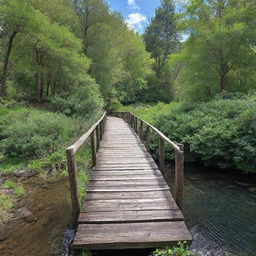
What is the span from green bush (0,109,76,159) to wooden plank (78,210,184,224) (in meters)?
4.89

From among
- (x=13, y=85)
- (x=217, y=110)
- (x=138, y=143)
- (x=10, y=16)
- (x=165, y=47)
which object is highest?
(x=165, y=47)

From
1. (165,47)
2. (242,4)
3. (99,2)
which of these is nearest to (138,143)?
(242,4)

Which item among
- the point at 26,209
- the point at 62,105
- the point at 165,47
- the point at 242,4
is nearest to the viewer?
the point at 26,209

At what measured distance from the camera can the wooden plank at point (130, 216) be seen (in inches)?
107

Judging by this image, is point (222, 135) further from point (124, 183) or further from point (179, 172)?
point (124, 183)

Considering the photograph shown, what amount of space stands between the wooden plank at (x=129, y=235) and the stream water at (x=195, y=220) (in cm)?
36

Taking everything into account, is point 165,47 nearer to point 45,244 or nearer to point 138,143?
point 138,143

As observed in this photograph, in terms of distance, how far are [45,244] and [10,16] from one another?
39.1 feet

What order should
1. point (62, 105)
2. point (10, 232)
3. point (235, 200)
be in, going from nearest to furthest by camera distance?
1. point (10, 232)
2. point (235, 200)
3. point (62, 105)

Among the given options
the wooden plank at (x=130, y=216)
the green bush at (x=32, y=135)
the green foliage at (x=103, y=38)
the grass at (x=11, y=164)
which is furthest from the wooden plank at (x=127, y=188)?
the green foliage at (x=103, y=38)

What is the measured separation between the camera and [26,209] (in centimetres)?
402

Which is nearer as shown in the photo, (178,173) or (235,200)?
(178,173)

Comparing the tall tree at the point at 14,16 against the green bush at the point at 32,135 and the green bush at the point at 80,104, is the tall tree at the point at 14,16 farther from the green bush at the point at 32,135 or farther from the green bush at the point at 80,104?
the green bush at the point at 32,135

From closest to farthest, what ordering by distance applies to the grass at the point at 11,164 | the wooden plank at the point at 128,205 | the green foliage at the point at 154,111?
the wooden plank at the point at 128,205 < the grass at the point at 11,164 < the green foliage at the point at 154,111
